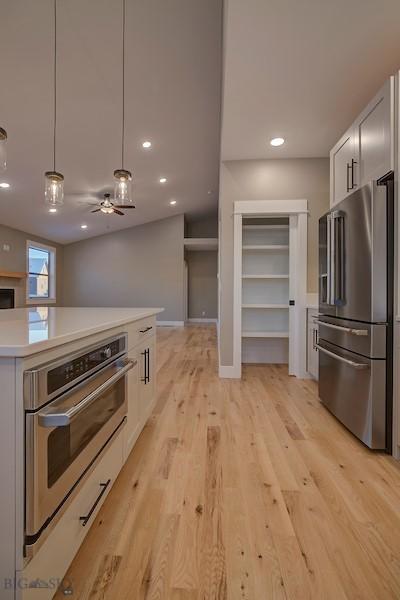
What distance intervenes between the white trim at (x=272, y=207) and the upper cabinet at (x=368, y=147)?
0.91 meters

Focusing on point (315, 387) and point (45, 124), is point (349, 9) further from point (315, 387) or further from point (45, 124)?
point (45, 124)

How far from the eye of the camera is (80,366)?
1014mm

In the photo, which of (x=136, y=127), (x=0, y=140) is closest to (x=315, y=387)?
(x=0, y=140)

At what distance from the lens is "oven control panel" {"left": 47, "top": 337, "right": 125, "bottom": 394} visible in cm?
85

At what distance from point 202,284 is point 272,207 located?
7.29 metres

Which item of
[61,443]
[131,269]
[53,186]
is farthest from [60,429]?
[131,269]

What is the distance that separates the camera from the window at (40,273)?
8422 mm

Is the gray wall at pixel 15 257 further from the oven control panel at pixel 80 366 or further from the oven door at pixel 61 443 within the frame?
the oven door at pixel 61 443

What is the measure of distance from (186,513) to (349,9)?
280 cm

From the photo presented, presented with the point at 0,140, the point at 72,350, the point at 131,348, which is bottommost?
the point at 131,348

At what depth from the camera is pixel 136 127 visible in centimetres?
449

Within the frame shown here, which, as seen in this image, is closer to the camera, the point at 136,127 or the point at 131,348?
the point at 131,348

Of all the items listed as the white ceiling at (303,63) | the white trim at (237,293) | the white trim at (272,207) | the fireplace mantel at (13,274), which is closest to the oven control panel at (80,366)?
the white ceiling at (303,63)

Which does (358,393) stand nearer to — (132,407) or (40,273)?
(132,407)
